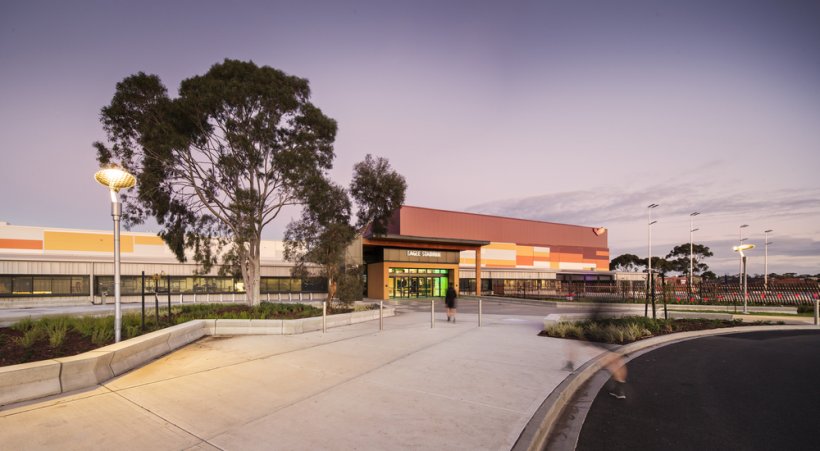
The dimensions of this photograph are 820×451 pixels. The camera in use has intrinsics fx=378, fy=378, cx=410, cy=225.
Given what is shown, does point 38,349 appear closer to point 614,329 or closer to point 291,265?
point 614,329

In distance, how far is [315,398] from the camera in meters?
6.02

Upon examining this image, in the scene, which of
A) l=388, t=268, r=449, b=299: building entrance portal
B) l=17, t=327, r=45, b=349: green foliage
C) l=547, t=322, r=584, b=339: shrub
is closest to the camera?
l=17, t=327, r=45, b=349: green foliage

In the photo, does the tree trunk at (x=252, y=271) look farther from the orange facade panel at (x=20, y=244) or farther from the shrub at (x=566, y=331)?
the orange facade panel at (x=20, y=244)

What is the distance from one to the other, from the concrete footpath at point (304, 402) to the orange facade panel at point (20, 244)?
37273mm

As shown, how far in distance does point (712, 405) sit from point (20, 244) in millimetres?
48629

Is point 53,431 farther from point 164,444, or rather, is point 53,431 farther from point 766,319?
point 766,319

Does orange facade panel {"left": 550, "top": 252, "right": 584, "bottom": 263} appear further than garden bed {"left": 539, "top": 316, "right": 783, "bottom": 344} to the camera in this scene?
Yes

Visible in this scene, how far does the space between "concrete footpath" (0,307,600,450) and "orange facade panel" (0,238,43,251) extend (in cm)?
3727

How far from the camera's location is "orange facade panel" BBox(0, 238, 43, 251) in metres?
33.4

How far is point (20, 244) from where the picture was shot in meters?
33.9

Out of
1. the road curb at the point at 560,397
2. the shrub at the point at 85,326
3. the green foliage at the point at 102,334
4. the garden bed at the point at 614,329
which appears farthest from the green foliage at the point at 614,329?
the shrub at the point at 85,326

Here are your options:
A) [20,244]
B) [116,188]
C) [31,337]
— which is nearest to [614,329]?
[116,188]

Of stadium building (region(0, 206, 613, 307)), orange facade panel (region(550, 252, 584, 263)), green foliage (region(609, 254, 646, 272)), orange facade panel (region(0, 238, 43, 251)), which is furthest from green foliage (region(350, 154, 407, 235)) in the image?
green foliage (region(609, 254, 646, 272))

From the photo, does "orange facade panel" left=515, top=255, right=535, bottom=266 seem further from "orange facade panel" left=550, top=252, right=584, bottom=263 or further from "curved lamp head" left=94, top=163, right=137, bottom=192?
"curved lamp head" left=94, top=163, right=137, bottom=192
